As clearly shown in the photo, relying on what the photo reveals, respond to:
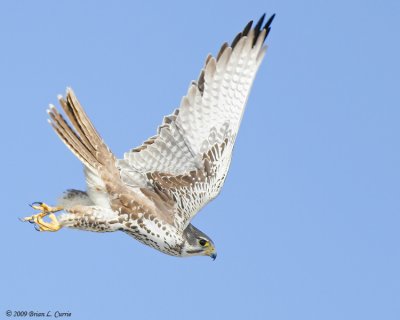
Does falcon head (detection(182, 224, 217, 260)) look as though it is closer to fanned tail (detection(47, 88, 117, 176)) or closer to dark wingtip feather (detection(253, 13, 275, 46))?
fanned tail (detection(47, 88, 117, 176))

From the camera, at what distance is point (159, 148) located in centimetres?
1280

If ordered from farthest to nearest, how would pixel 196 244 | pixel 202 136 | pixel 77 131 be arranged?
pixel 202 136
pixel 196 244
pixel 77 131

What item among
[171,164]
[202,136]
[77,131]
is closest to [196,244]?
[171,164]

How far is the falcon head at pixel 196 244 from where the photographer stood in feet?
41.4

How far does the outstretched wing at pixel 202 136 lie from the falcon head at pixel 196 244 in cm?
25

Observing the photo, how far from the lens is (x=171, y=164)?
42.0 feet

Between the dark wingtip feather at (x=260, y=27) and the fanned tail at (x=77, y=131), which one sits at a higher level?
the dark wingtip feather at (x=260, y=27)

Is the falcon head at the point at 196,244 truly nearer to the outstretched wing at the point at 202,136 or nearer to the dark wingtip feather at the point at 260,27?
the outstretched wing at the point at 202,136

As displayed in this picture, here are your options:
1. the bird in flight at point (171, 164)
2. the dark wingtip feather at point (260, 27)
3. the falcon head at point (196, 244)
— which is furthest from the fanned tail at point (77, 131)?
the dark wingtip feather at point (260, 27)

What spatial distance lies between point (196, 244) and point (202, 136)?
1.36m

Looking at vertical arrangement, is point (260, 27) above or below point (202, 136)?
above

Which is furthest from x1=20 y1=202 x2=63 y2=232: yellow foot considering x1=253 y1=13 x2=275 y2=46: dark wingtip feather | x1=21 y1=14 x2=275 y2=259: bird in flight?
x1=253 y1=13 x2=275 y2=46: dark wingtip feather

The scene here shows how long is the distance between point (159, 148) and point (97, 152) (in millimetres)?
966

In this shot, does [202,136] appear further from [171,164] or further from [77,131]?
[77,131]
